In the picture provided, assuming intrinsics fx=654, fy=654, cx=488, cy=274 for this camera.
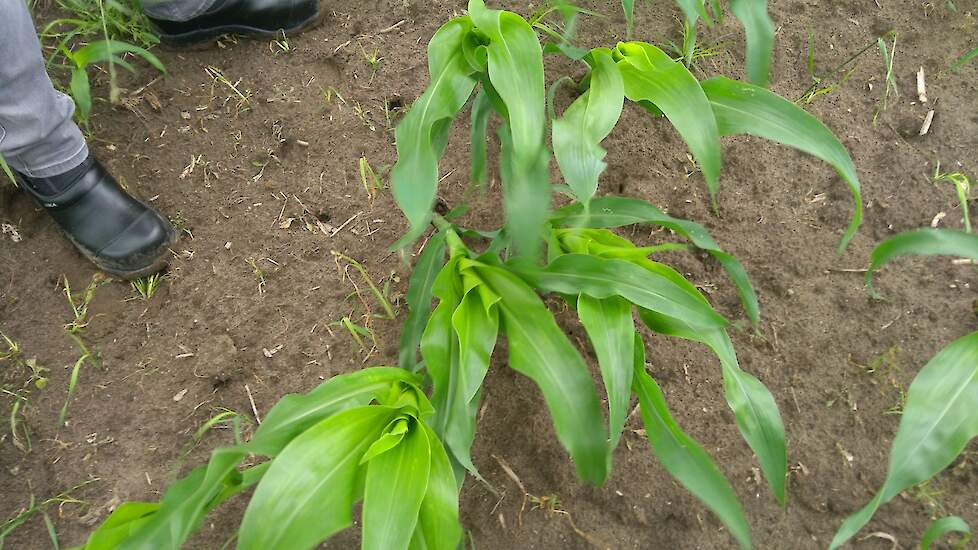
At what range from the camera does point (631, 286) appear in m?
0.92

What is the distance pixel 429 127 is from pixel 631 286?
1.19ft

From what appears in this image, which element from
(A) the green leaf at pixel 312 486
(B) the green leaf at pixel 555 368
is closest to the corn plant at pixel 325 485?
(A) the green leaf at pixel 312 486

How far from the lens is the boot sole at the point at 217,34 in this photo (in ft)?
5.01

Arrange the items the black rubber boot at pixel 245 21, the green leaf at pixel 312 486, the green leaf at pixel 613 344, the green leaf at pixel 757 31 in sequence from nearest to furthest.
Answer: the green leaf at pixel 312 486 → the green leaf at pixel 613 344 → the green leaf at pixel 757 31 → the black rubber boot at pixel 245 21

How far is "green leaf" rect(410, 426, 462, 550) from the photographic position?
861 millimetres

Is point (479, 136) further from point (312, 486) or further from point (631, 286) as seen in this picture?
point (312, 486)

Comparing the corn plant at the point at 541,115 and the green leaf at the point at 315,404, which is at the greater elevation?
the corn plant at the point at 541,115

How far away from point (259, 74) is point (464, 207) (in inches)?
27.1

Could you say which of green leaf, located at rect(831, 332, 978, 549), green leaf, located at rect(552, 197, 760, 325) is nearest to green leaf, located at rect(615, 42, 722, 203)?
green leaf, located at rect(552, 197, 760, 325)

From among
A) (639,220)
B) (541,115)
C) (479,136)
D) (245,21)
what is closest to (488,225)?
(479,136)

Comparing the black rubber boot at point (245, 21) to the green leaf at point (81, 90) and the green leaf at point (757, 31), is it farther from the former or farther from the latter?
the green leaf at point (757, 31)

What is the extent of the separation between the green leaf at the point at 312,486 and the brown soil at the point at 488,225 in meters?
0.34

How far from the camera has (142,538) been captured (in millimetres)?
816

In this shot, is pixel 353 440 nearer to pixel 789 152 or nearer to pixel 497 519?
pixel 497 519
